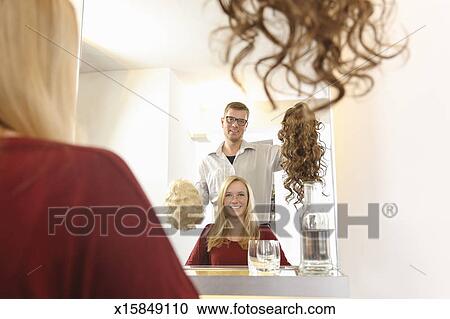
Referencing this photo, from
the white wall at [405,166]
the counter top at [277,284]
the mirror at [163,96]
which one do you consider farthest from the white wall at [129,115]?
the white wall at [405,166]

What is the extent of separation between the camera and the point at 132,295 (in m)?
0.46

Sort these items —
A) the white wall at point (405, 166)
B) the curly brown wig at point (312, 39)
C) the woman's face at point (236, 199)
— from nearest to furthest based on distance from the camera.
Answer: the curly brown wig at point (312, 39), the white wall at point (405, 166), the woman's face at point (236, 199)

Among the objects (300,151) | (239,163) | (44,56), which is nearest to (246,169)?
(239,163)

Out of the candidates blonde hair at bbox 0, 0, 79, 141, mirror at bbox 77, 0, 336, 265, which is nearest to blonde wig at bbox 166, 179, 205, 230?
mirror at bbox 77, 0, 336, 265

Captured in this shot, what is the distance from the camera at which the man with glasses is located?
97cm

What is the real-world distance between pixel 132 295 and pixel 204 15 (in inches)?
27.6

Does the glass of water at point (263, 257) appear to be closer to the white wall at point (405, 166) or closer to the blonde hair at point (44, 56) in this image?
the white wall at point (405, 166)

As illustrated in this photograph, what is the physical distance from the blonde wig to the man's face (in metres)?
0.13

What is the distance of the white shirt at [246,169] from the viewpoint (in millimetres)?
975

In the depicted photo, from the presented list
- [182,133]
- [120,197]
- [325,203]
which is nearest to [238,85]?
[182,133]

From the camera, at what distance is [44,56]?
0.88 metres

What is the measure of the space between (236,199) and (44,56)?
0.48 metres

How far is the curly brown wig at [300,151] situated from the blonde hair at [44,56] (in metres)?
0.45

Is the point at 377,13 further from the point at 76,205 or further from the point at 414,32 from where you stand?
the point at 76,205
